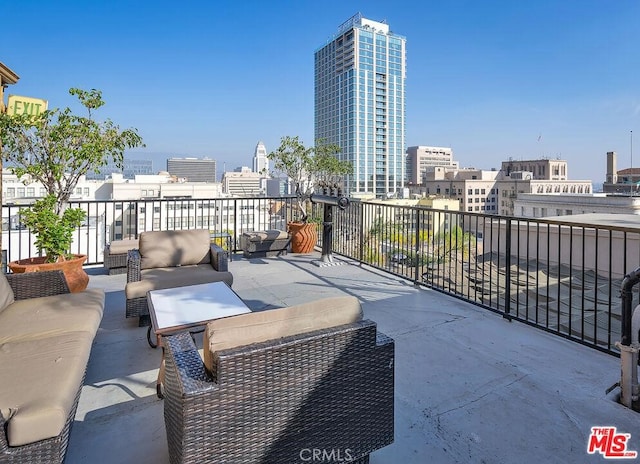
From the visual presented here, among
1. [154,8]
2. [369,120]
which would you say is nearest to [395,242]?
[154,8]

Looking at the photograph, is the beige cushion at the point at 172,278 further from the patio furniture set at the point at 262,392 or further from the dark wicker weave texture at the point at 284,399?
the dark wicker weave texture at the point at 284,399

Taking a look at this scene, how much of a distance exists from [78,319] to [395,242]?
4.53m

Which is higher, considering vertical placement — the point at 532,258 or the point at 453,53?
the point at 453,53

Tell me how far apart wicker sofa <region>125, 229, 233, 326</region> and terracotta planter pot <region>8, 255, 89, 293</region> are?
2.45 feet

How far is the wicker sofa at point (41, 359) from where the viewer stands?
143 centimetres

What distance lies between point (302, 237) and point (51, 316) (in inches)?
190

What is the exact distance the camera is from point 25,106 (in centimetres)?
457

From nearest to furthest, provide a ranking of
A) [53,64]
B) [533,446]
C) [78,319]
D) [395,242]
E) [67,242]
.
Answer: [533,446]
[78,319]
[67,242]
[395,242]
[53,64]

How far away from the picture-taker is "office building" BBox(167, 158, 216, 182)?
83.6 m

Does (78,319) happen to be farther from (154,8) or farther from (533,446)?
(154,8)

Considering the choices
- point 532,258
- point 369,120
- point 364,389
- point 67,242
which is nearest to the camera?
point 364,389

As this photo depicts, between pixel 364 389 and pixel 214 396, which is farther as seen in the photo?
pixel 364 389

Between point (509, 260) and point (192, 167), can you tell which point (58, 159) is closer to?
point (509, 260)

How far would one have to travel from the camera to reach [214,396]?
1382 mm
